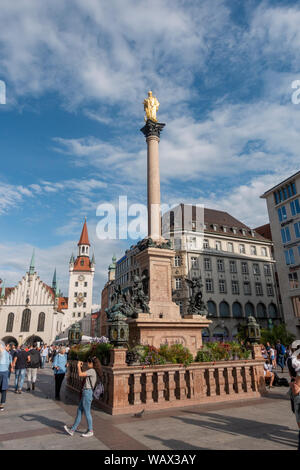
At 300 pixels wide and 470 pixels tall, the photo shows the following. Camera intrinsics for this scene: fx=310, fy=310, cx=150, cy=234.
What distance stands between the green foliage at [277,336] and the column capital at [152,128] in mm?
27325

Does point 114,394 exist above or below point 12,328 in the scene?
below

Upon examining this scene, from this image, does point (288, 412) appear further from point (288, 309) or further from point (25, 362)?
point (288, 309)

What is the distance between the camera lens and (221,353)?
11.1 metres

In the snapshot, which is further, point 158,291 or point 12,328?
point 12,328

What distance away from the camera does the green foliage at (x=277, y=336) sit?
35897 millimetres

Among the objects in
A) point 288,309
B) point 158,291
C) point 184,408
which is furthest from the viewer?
point 288,309

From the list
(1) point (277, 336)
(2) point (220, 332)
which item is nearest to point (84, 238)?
(2) point (220, 332)

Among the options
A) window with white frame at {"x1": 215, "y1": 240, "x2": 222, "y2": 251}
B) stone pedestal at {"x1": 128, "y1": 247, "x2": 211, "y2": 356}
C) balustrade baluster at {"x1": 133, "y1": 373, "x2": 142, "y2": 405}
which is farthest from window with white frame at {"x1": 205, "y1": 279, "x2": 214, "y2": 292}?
balustrade baluster at {"x1": 133, "y1": 373, "x2": 142, "y2": 405}

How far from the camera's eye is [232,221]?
61406 mm

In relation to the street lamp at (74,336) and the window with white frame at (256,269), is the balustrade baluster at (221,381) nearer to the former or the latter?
the street lamp at (74,336)

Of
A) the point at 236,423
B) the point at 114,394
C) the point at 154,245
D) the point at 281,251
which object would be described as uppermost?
the point at 281,251
